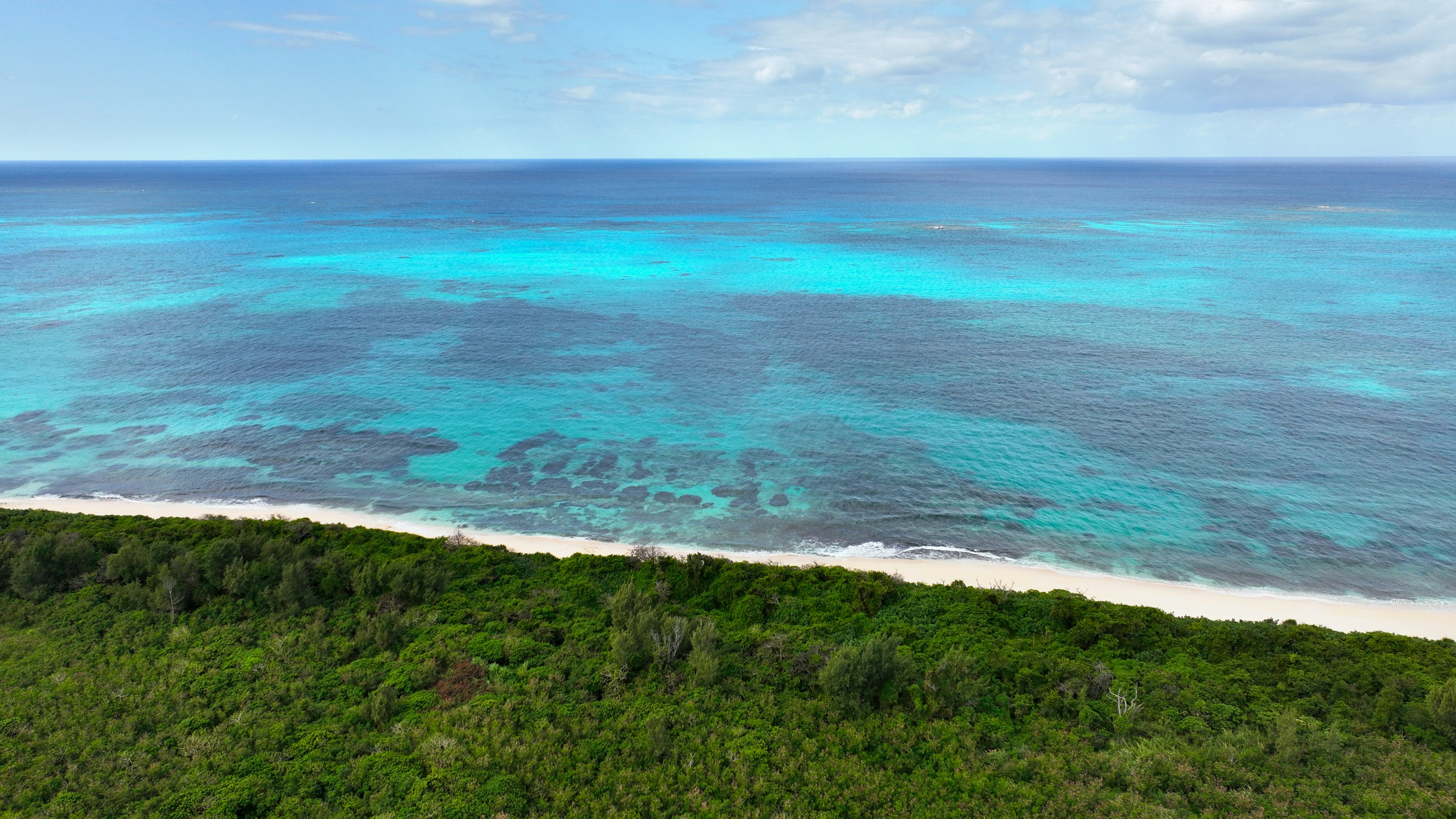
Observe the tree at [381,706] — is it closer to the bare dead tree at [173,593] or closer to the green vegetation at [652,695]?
the green vegetation at [652,695]

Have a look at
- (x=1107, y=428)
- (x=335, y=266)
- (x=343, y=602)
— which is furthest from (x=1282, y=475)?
(x=335, y=266)

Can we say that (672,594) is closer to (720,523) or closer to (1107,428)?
(720,523)

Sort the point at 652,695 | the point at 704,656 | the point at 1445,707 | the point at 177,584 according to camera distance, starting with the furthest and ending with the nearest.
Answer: the point at 177,584, the point at 704,656, the point at 652,695, the point at 1445,707

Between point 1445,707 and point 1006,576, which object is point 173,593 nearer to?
point 1006,576

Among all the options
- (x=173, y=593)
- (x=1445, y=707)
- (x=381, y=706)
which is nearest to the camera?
(x=1445, y=707)

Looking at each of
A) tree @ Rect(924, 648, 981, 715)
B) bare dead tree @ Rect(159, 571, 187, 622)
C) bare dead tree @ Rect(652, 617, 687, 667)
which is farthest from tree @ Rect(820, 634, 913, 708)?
bare dead tree @ Rect(159, 571, 187, 622)

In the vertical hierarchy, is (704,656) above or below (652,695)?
above

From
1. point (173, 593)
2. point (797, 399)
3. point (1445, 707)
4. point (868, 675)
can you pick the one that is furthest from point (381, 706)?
point (797, 399)
